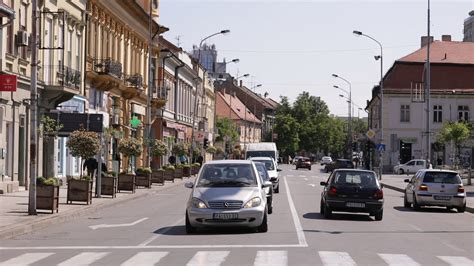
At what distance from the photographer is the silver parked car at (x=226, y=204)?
18.4 m

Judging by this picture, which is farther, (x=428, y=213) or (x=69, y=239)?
(x=428, y=213)

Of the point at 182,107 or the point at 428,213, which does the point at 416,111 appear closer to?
the point at 182,107

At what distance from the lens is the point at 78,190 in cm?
2809

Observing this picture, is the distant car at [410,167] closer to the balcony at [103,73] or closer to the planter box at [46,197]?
the balcony at [103,73]

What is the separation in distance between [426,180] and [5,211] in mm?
13919

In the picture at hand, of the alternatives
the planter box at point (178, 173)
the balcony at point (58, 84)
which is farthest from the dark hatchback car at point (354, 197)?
the planter box at point (178, 173)

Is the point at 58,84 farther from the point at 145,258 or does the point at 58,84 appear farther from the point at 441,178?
the point at 145,258

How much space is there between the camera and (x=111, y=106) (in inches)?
2009

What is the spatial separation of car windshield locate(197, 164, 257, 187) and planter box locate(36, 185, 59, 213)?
5.47 meters

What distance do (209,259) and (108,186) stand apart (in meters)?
19.9

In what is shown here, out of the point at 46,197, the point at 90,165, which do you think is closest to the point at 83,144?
the point at 90,165

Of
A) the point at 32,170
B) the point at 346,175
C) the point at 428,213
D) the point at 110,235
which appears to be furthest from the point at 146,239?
the point at 428,213

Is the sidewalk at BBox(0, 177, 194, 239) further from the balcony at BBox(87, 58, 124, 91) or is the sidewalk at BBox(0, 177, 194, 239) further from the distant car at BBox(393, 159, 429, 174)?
the distant car at BBox(393, 159, 429, 174)

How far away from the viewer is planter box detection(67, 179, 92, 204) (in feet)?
91.7
